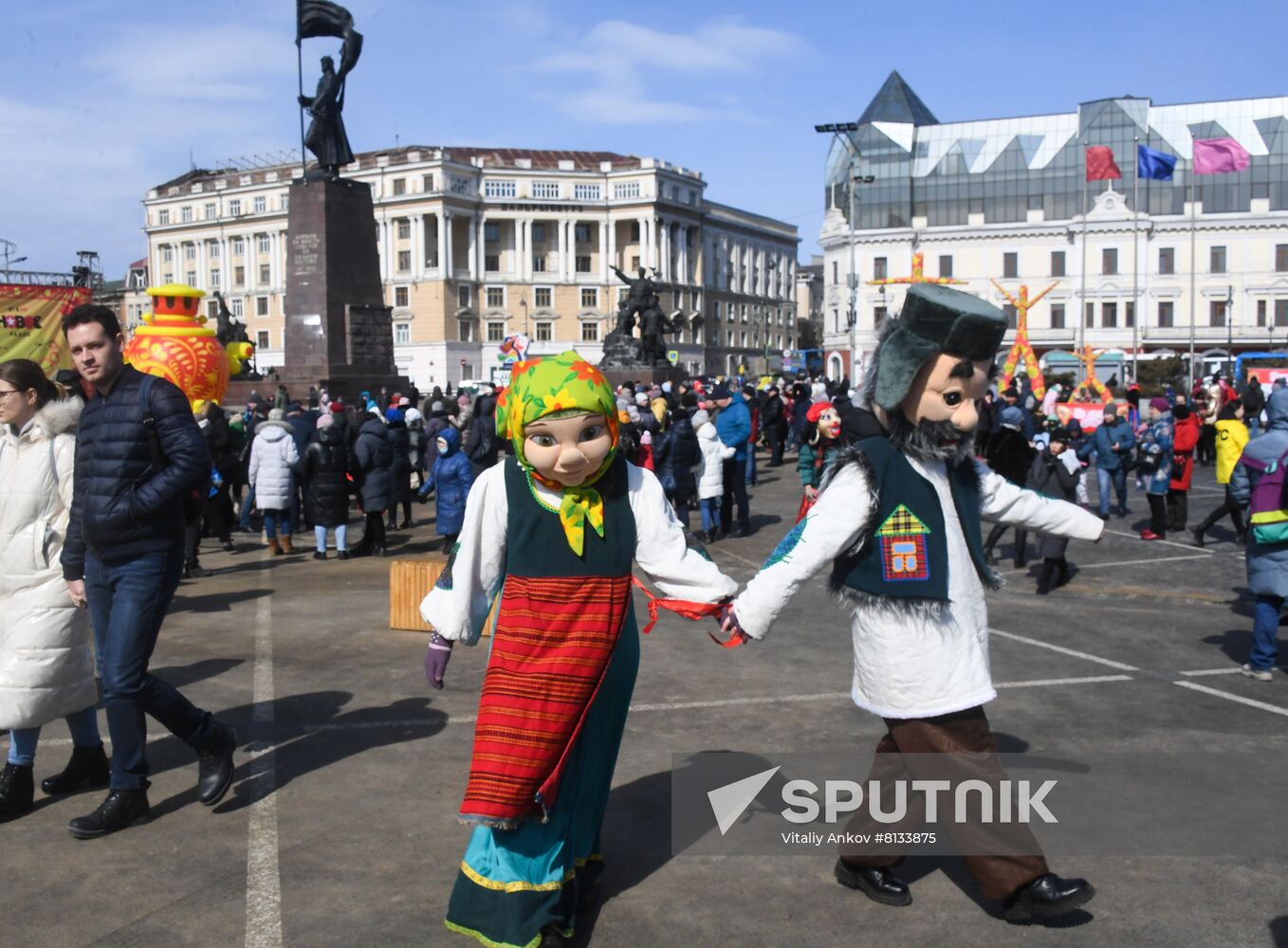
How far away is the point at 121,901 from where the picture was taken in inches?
160

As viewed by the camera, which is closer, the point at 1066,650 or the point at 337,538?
the point at 1066,650

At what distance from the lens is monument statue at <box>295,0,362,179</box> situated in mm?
26594

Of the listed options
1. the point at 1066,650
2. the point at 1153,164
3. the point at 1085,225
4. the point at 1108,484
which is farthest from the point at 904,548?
the point at 1085,225

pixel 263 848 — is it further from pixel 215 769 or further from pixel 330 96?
pixel 330 96

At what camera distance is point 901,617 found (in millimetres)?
3758

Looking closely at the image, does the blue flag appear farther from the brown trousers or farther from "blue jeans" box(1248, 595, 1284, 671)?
the brown trousers

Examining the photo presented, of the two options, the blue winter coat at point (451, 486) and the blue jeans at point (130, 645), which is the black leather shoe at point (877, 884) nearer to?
the blue jeans at point (130, 645)

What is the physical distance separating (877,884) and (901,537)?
121cm

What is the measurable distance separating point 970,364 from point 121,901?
338 cm

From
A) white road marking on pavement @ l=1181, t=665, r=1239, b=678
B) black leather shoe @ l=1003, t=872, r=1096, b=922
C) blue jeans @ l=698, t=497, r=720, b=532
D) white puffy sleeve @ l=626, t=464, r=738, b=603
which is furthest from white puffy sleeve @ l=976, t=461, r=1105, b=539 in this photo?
blue jeans @ l=698, t=497, r=720, b=532


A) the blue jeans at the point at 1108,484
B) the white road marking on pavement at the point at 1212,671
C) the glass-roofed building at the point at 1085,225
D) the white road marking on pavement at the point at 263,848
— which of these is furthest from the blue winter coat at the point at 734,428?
the glass-roofed building at the point at 1085,225

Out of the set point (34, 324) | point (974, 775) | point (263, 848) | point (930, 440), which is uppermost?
point (34, 324)

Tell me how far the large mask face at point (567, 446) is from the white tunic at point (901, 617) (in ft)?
2.14

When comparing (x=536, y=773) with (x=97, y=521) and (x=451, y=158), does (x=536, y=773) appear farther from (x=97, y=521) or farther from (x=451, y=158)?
(x=451, y=158)
